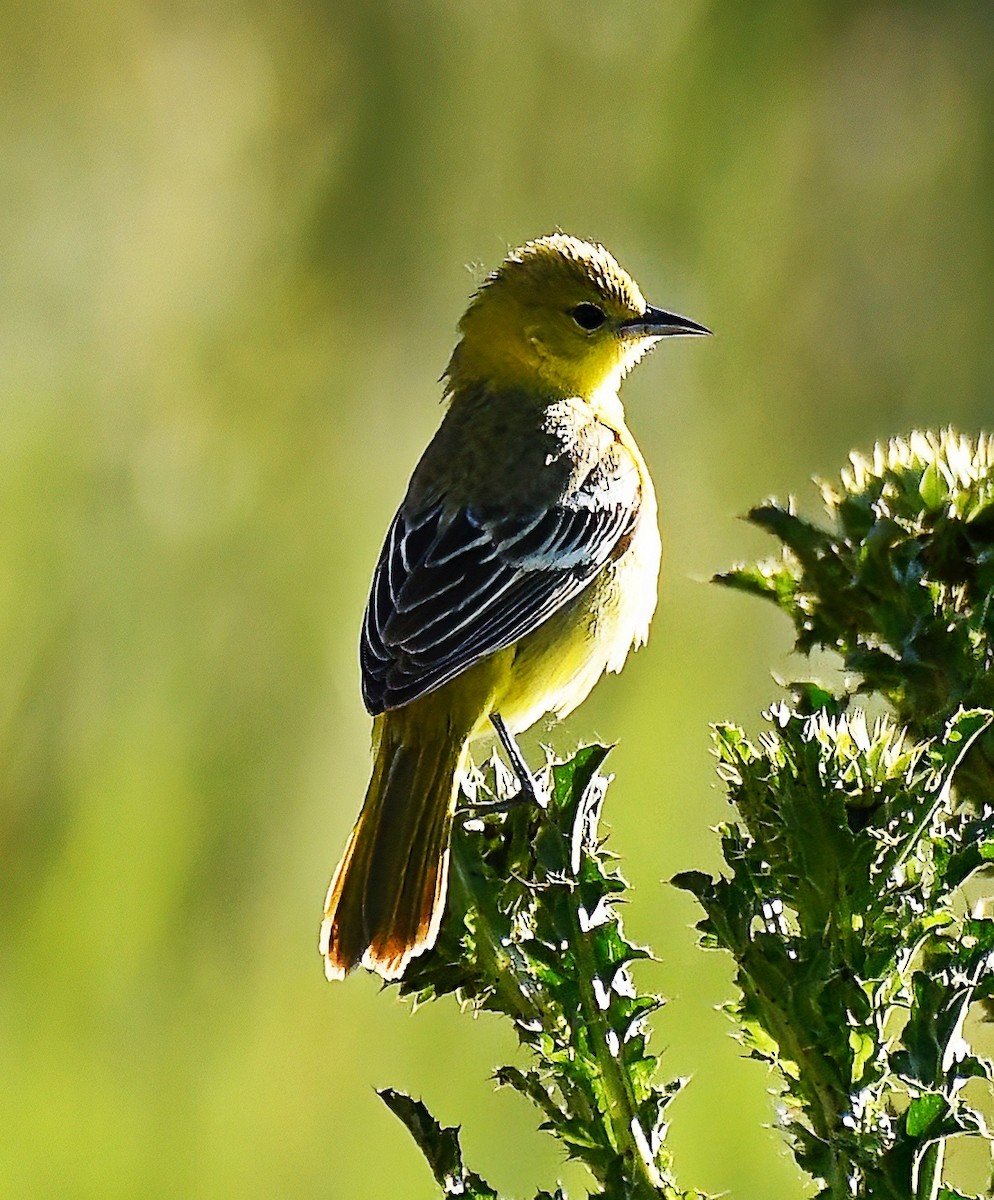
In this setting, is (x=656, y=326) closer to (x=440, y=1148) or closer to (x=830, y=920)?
(x=830, y=920)

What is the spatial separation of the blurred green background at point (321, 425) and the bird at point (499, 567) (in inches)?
14.3

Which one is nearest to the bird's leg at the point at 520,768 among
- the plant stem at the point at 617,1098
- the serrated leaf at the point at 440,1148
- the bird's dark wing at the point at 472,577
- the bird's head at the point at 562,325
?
the bird's dark wing at the point at 472,577

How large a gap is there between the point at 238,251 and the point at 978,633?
2657mm

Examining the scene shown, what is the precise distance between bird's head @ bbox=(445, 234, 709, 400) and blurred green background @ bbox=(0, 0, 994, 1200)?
0.29 metres

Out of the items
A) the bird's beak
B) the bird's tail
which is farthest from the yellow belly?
the bird's beak

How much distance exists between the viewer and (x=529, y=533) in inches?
137

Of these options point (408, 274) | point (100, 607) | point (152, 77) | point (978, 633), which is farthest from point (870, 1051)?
point (152, 77)

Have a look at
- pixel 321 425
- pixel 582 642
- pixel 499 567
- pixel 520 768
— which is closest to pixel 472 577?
pixel 499 567

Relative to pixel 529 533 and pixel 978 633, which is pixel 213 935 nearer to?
pixel 529 533

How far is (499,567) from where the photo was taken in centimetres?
337

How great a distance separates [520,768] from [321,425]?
5.32 feet

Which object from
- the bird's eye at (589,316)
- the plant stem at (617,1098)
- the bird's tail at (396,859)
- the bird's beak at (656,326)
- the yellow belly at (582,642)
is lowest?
the plant stem at (617,1098)

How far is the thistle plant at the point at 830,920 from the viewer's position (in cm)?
177

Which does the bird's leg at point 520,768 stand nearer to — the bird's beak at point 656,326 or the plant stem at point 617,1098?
the plant stem at point 617,1098
